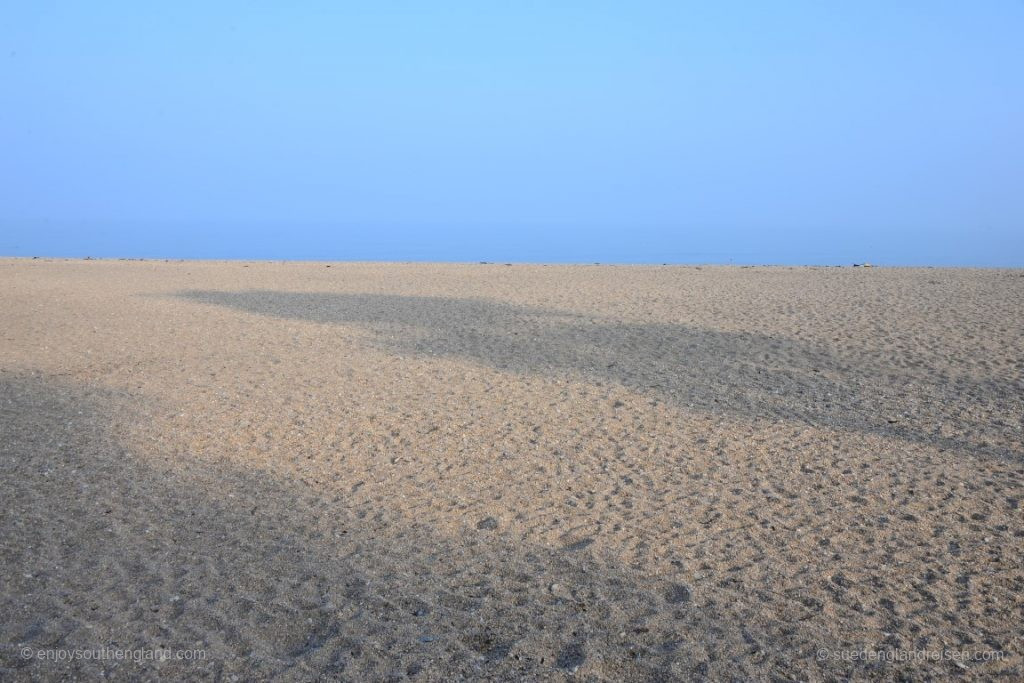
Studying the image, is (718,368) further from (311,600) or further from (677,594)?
(311,600)

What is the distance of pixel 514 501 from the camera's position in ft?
18.7

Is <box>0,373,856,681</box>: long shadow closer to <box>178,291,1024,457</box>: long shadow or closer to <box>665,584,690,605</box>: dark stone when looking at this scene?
<box>665,584,690,605</box>: dark stone

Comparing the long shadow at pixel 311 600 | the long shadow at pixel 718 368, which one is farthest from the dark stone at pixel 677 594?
the long shadow at pixel 718 368

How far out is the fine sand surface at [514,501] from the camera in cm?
382

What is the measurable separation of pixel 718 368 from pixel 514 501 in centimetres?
511

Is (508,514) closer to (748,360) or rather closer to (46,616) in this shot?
(46,616)

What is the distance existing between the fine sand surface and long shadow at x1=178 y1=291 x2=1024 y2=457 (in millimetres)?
62

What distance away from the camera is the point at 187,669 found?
3557 millimetres

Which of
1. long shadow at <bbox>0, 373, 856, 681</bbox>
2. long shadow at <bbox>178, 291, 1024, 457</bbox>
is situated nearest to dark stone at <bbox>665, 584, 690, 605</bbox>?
long shadow at <bbox>0, 373, 856, 681</bbox>

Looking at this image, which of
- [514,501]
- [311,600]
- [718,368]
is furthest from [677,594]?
[718,368]

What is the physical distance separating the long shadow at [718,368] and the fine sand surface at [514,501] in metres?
0.06

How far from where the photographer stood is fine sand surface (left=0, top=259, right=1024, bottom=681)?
3.82 m

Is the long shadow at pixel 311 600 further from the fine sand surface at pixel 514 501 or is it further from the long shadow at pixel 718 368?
the long shadow at pixel 718 368

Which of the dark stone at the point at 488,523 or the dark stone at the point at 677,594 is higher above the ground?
the dark stone at the point at 488,523
